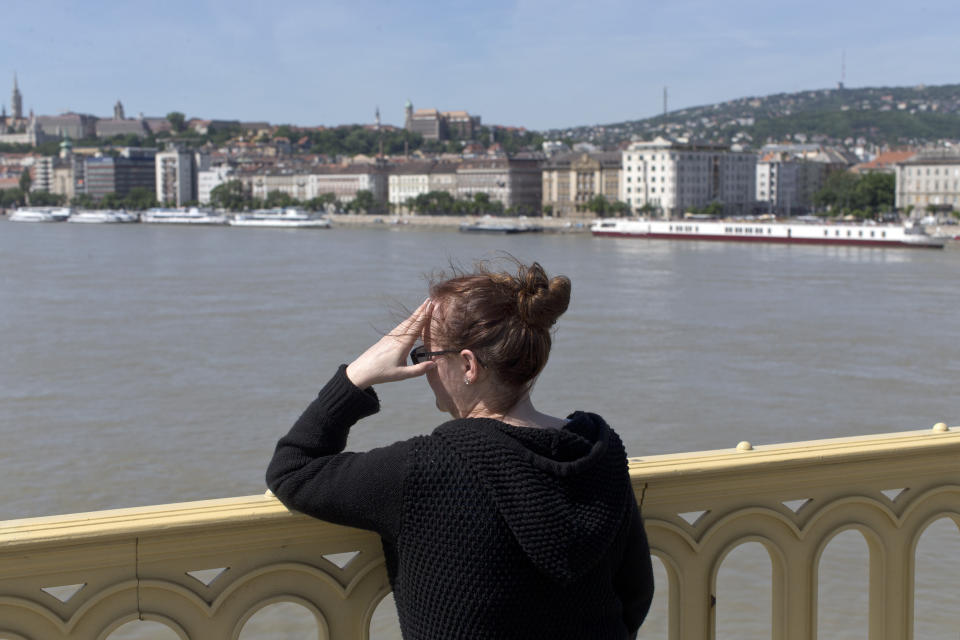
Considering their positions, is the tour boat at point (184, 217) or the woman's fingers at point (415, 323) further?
the tour boat at point (184, 217)

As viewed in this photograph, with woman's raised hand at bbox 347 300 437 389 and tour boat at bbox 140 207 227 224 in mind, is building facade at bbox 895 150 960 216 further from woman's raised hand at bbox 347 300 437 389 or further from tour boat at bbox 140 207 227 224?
woman's raised hand at bbox 347 300 437 389

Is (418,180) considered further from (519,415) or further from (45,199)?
(519,415)

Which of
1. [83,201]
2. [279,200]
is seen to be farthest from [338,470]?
[83,201]

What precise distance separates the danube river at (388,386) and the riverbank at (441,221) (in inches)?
1443

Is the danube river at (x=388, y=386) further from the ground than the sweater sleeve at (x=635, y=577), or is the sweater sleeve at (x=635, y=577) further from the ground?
the sweater sleeve at (x=635, y=577)

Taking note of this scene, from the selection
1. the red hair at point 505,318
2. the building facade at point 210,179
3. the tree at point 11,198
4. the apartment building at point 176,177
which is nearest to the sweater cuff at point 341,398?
the red hair at point 505,318

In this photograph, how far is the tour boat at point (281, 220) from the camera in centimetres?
6384

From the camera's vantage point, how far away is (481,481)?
1.09m

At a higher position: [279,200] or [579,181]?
[579,181]

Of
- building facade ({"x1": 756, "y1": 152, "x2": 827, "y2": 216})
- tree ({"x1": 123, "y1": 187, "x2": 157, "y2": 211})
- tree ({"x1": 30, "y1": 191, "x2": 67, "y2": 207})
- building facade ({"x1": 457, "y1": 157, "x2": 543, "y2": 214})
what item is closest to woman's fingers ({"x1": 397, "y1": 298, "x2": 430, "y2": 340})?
building facade ({"x1": 457, "y1": 157, "x2": 543, "y2": 214})

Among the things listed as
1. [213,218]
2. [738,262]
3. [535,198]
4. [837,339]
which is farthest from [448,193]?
[837,339]

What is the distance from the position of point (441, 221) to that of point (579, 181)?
10.7m

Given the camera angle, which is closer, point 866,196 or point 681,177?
point 866,196

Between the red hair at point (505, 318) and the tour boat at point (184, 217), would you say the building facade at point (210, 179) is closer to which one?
the tour boat at point (184, 217)
